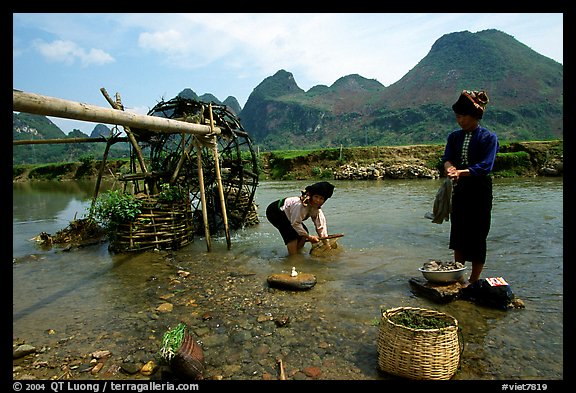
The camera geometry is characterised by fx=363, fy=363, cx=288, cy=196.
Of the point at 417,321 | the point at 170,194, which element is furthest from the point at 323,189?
the point at 170,194

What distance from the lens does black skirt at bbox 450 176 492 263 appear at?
4.63m

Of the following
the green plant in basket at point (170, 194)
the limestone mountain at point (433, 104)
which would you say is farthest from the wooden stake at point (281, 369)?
the limestone mountain at point (433, 104)

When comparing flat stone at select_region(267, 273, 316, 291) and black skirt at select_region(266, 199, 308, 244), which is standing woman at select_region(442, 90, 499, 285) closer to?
flat stone at select_region(267, 273, 316, 291)

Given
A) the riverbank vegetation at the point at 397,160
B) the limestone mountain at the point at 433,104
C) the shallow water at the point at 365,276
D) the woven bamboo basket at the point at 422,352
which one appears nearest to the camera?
the woven bamboo basket at the point at 422,352

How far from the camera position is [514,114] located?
69.4 meters

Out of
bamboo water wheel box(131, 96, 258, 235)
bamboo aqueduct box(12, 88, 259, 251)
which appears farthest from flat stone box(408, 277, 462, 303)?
bamboo water wheel box(131, 96, 258, 235)

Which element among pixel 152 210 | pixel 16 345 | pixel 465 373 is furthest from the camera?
pixel 152 210

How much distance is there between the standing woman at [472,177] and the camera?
451 cm

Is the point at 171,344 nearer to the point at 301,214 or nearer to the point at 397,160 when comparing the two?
the point at 301,214

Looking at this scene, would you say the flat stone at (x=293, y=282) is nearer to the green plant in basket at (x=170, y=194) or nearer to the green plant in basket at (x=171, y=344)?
the green plant in basket at (x=171, y=344)

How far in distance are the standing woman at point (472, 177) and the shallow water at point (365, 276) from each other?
80 centimetres
